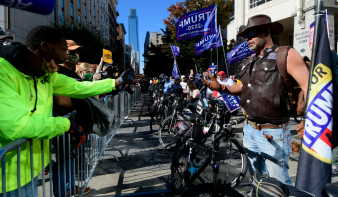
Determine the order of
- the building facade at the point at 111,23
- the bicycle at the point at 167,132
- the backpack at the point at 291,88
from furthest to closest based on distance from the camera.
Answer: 1. the building facade at the point at 111,23
2. the bicycle at the point at 167,132
3. the backpack at the point at 291,88

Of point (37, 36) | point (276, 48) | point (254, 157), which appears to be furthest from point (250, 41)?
point (37, 36)

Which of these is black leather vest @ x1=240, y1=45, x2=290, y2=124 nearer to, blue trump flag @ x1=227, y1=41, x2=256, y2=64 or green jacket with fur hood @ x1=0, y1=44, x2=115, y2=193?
green jacket with fur hood @ x1=0, y1=44, x2=115, y2=193

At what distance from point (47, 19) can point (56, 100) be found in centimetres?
3182

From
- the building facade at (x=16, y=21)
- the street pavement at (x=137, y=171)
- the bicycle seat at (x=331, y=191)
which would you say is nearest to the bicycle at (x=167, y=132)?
the street pavement at (x=137, y=171)

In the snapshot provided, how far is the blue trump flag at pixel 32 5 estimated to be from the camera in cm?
113

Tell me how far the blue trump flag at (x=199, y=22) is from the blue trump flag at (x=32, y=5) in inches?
343

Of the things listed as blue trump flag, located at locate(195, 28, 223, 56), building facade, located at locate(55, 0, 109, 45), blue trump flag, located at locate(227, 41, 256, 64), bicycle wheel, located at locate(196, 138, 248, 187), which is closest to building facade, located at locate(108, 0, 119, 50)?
building facade, located at locate(55, 0, 109, 45)

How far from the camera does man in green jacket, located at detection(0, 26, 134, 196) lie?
5.12ft

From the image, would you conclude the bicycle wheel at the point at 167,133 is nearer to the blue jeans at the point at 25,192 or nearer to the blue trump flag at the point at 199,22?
the blue jeans at the point at 25,192

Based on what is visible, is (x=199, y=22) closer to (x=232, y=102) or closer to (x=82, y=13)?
(x=232, y=102)

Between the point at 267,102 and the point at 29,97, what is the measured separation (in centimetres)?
200

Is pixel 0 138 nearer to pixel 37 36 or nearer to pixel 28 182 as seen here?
pixel 28 182

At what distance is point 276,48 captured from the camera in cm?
245

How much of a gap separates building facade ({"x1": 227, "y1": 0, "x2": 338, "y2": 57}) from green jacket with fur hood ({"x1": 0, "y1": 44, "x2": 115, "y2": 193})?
12.7m
